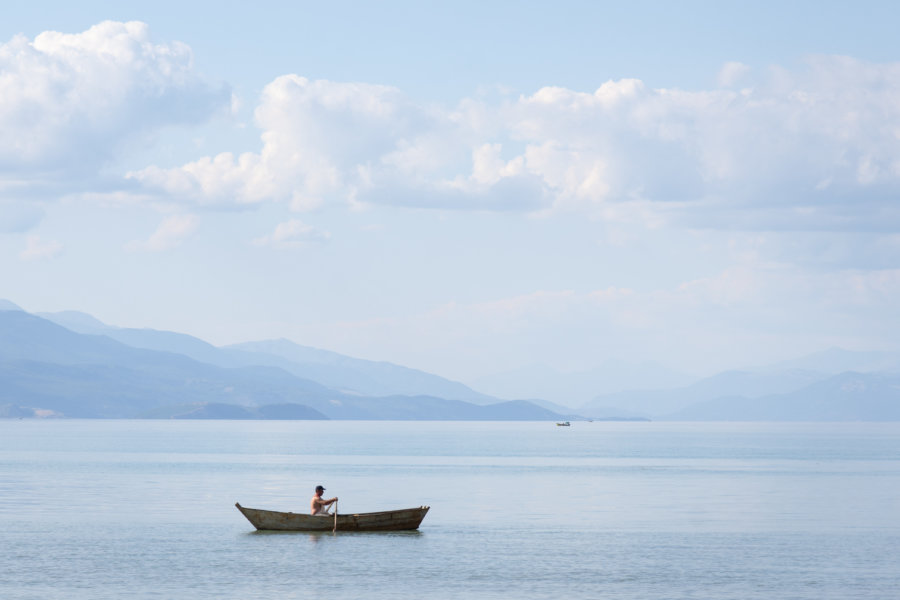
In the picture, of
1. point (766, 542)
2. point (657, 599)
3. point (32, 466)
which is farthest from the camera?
point (32, 466)

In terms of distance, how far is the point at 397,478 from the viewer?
543 feet

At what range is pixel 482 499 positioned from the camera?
126 meters

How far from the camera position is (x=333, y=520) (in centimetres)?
8981

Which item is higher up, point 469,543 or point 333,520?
point 333,520

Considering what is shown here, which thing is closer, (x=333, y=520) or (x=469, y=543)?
(x=469, y=543)

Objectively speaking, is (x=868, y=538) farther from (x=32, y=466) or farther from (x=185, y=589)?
(x=32, y=466)

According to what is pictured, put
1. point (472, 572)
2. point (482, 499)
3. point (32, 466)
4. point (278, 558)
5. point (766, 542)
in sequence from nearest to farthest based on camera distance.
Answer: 1. point (472, 572)
2. point (278, 558)
3. point (766, 542)
4. point (482, 499)
5. point (32, 466)

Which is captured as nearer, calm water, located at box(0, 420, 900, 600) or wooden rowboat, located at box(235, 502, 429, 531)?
calm water, located at box(0, 420, 900, 600)

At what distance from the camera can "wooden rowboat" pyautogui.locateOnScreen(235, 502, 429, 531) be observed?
90250 millimetres

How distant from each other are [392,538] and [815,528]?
34463 mm

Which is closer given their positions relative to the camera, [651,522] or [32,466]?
[651,522]

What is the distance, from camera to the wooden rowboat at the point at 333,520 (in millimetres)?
90250

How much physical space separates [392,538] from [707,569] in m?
25.7

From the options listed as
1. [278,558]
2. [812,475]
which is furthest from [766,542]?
[812,475]
